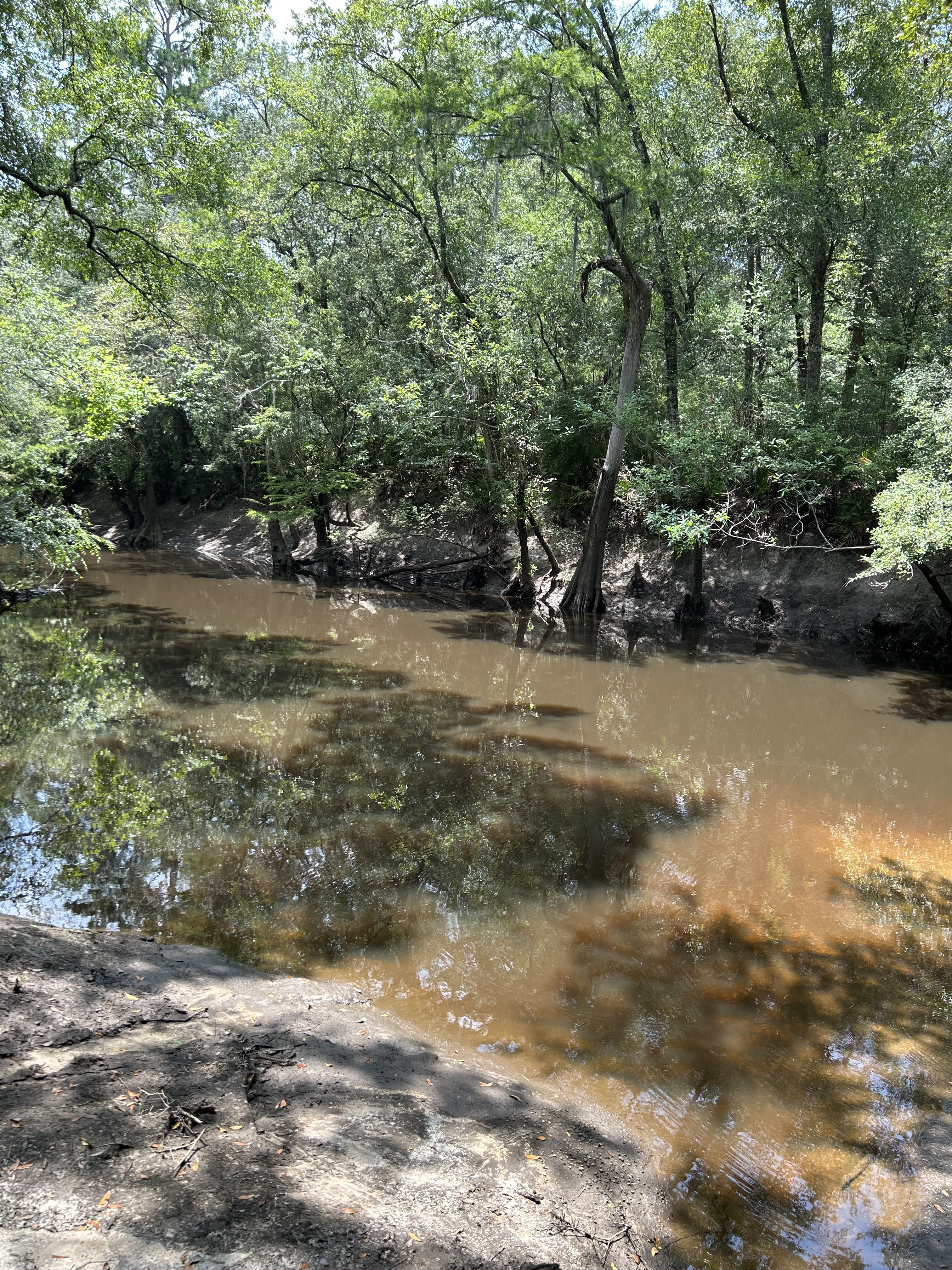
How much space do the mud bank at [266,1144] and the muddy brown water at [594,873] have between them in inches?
18.4

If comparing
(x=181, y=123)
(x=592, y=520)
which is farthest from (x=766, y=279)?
(x=181, y=123)

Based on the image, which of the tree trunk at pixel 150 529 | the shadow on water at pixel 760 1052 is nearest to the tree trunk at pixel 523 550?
the shadow on water at pixel 760 1052

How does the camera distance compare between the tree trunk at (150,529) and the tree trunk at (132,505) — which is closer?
the tree trunk at (150,529)

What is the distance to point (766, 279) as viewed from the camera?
1644 centimetres

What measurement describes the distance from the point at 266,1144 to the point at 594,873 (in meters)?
4.02

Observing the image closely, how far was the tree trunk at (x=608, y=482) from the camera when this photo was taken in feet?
57.4

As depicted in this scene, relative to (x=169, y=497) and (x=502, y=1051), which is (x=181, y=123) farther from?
(x=169, y=497)

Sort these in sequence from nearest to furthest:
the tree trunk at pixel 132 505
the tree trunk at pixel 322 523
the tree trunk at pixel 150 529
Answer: the tree trunk at pixel 322 523, the tree trunk at pixel 150 529, the tree trunk at pixel 132 505

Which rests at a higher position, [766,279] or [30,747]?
[766,279]

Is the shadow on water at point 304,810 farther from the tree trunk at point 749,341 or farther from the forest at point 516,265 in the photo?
the tree trunk at point 749,341

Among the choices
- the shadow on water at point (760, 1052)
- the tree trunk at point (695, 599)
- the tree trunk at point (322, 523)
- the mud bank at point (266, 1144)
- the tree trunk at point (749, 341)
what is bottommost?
the shadow on water at point (760, 1052)

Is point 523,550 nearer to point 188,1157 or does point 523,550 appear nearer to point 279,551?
point 279,551

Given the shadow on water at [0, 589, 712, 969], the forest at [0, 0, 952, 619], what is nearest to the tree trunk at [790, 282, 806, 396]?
the forest at [0, 0, 952, 619]

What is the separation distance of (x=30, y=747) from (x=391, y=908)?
5.11m
